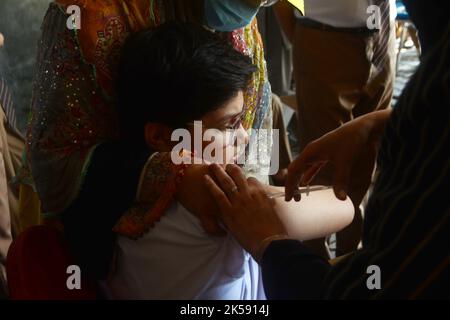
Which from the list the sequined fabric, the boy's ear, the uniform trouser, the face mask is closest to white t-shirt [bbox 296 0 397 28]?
the uniform trouser

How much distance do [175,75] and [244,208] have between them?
30 cm

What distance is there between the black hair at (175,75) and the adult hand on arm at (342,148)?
9.3 inches

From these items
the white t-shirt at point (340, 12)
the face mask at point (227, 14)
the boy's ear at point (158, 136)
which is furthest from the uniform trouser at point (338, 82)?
the boy's ear at point (158, 136)

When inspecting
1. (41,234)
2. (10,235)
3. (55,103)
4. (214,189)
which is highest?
(55,103)

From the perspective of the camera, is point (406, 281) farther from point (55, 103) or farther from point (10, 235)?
point (10, 235)

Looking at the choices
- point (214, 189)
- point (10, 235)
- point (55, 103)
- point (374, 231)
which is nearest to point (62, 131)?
point (55, 103)

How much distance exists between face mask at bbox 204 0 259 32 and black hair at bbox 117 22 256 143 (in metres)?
0.06

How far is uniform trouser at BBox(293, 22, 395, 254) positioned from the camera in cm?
185

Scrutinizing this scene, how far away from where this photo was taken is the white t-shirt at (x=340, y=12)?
1783 millimetres

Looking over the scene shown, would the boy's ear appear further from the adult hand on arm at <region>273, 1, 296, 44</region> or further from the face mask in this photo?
the adult hand on arm at <region>273, 1, 296, 44</region>

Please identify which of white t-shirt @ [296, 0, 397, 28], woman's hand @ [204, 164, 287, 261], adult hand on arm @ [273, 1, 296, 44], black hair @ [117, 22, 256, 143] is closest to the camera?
woman's hand @ [204, 164, 287, 261]

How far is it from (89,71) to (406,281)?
0.70 m

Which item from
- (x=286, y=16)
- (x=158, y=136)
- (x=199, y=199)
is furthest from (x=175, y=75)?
(x=286, y=16)
